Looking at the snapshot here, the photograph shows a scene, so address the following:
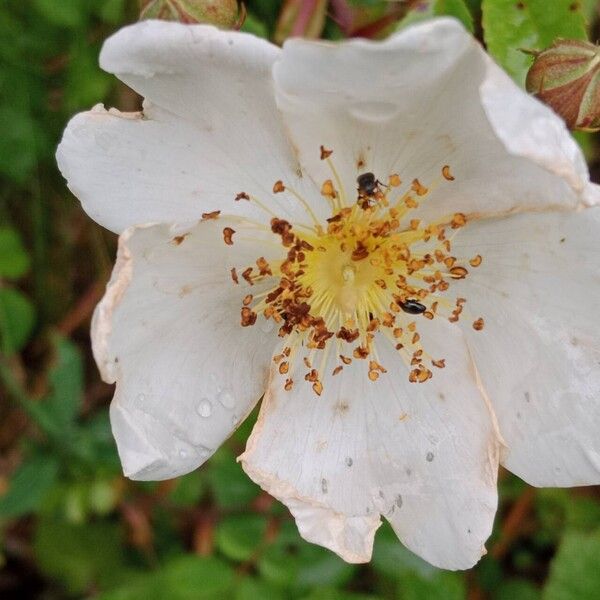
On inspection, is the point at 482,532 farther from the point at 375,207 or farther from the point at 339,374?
the point at 375,207

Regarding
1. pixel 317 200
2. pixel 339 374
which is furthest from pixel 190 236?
pixel 339 374

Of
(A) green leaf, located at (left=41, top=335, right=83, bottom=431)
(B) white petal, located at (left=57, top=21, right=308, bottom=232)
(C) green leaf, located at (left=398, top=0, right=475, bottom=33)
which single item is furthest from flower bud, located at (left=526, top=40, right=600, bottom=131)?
(A) green leaf, located at (left=41, top=335, right=83, bottom=431)

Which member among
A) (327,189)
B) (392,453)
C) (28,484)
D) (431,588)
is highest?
(327,189)

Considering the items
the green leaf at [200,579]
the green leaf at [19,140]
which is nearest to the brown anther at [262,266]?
the green leaf at [200,579]

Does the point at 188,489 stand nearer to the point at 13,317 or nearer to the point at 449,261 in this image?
the point at 13,317

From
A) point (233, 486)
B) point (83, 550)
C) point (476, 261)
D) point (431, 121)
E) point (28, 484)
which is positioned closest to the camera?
point (431, 121)

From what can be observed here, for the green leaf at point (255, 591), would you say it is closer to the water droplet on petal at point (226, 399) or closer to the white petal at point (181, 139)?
the water droplet on petal at point (226, 399)

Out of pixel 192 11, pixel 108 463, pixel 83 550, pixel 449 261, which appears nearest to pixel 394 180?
pixel 449 261
